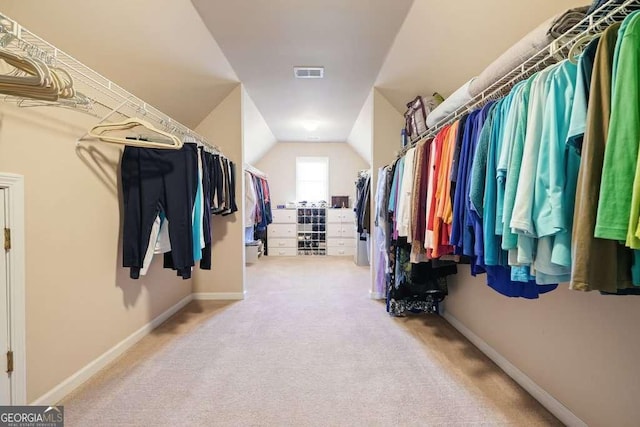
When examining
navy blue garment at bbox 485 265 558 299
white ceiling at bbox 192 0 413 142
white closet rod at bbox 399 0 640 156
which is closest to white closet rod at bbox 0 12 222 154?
white ceiling at bbox 192 0 413 142

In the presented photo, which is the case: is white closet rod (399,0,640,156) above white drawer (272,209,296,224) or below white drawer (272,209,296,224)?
above

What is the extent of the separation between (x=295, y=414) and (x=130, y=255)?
1428 mm

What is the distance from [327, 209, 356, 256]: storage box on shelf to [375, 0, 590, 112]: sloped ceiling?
326 centimetres

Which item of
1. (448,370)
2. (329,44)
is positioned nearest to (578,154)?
(448,370)

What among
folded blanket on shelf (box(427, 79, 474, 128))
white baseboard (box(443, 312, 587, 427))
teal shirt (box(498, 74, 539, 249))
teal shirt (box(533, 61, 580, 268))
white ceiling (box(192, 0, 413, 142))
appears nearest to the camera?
teal shirt (box(533, 61, 580, 268))

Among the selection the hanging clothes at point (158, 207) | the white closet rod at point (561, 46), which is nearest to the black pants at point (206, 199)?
the hanging clothes at point (158, 207)

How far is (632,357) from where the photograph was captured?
104 cm

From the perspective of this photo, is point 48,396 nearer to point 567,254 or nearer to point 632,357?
point 567,254

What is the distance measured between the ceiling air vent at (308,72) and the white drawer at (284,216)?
3163 mm

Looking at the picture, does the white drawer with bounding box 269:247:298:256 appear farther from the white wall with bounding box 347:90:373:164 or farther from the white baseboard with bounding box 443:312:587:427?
the white baseboard with bounding box 443:312:587:427

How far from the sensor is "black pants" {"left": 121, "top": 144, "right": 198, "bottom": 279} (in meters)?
1.84

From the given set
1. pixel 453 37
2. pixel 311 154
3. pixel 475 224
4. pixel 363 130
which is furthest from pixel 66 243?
pixel 311 154

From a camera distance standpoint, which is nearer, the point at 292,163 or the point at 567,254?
the point at 567,254

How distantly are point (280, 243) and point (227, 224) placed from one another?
2.72m
